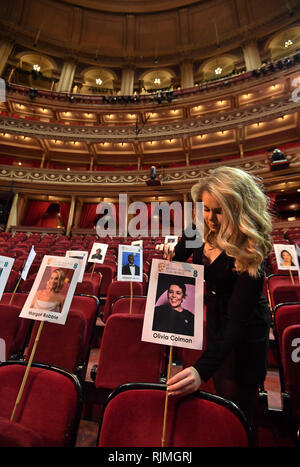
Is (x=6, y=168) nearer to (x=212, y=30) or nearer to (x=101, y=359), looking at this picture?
(x=101, y=359)

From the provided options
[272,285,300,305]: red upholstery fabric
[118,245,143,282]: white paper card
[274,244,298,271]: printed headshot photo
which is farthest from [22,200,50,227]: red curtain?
[272,285,300,305]: red upholstery fabric

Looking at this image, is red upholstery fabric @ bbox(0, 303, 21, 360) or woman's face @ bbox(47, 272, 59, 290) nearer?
woman's face @ bbox(47, 272, 59, 290)

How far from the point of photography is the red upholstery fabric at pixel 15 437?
0.54 metres

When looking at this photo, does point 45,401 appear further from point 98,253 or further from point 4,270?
→ point 98,253

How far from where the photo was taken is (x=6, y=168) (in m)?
8.63

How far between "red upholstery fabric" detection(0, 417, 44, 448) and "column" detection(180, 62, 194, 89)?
14.8 meters

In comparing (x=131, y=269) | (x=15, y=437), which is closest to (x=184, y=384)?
(x=15, y=437)

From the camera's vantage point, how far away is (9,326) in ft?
4.96

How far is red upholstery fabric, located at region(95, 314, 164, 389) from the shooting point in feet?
4.18

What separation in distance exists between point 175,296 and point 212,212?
36cm

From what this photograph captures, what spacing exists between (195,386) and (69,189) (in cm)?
906

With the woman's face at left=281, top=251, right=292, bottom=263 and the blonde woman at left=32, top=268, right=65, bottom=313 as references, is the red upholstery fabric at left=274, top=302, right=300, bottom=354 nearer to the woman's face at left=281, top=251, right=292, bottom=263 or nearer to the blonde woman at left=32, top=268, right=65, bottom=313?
the woman's face at left=281, top=251, right=292, bottom=263

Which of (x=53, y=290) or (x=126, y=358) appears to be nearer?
(x=53, y=290)
